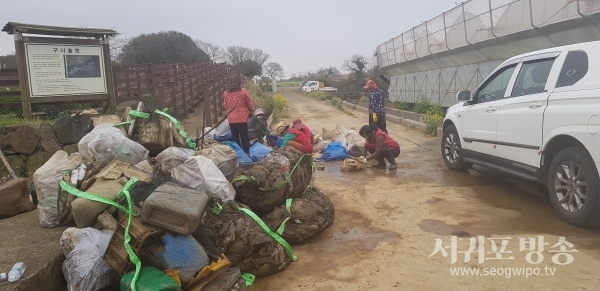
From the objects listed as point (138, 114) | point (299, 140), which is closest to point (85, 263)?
point (138, 114)

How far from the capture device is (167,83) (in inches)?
574

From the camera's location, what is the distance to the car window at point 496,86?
595cm

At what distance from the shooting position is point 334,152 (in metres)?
8.87

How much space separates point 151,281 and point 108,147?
2356 mm

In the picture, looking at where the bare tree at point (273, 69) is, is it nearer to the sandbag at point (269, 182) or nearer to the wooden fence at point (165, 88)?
the wooden fence at point (165, 88)

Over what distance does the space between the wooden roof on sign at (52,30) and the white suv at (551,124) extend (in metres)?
6.50

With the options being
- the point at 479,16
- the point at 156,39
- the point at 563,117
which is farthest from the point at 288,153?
the point at 156,39

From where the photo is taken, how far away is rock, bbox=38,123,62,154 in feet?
20.2

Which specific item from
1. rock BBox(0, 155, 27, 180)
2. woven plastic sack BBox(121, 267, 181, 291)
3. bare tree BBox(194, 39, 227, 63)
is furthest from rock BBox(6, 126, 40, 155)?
bare tree BBox(194, 39, 227, 63)

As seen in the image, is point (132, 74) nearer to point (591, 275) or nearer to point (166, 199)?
point (166, 199)

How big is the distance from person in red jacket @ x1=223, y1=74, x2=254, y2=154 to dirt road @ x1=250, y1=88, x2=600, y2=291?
181 cm

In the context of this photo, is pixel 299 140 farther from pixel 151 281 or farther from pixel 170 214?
pixel 151 281

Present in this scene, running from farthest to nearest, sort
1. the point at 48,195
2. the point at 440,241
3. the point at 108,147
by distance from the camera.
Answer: the point at 108,147 → the point at 440,241 → the point at 48,195

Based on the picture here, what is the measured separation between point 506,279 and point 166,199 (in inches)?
109
